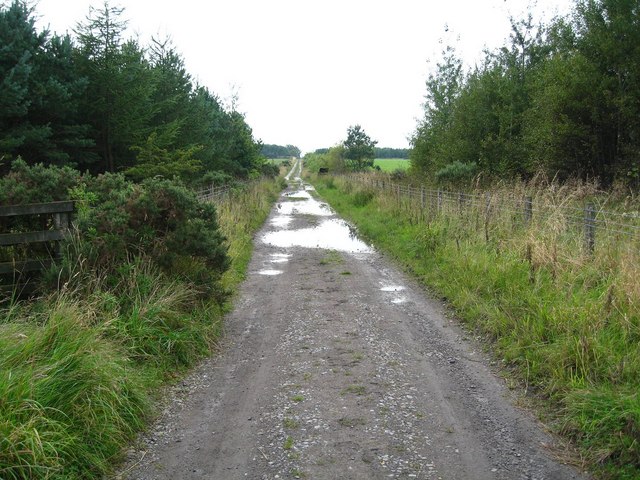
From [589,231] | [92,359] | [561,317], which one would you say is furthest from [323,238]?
[92,359]

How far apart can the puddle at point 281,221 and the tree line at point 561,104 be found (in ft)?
22.3

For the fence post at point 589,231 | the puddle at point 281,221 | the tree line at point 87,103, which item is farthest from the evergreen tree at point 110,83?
the fence post at point 589,231

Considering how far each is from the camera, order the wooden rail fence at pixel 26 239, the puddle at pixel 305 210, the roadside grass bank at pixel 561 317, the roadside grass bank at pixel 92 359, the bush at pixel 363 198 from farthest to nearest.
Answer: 1. the puddle at pixel 305 210
2. the bush at pixel 363 198
3. the wooden rail fence at pixel 26 239
4. the roadside grass bank at pixel 561 317
5. the roadside grass bank at pixel 92 359

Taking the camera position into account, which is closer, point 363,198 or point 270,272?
point 270,272

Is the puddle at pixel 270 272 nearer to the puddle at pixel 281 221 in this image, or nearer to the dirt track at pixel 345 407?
the dirt track at pixel 345 407

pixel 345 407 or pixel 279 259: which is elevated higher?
pixel 279 259

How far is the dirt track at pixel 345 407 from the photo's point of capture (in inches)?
151

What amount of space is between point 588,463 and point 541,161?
1705 centimetres

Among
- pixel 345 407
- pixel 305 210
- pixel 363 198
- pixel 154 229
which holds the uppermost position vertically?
pixel 154 229

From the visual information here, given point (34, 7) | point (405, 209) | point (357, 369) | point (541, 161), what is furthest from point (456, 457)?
point (34, 7)

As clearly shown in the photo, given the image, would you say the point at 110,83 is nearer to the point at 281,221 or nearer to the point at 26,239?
the point at 281,221

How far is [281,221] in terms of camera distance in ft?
74.5

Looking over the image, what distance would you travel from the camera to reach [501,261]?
8.84 meters

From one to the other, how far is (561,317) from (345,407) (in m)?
2.88
